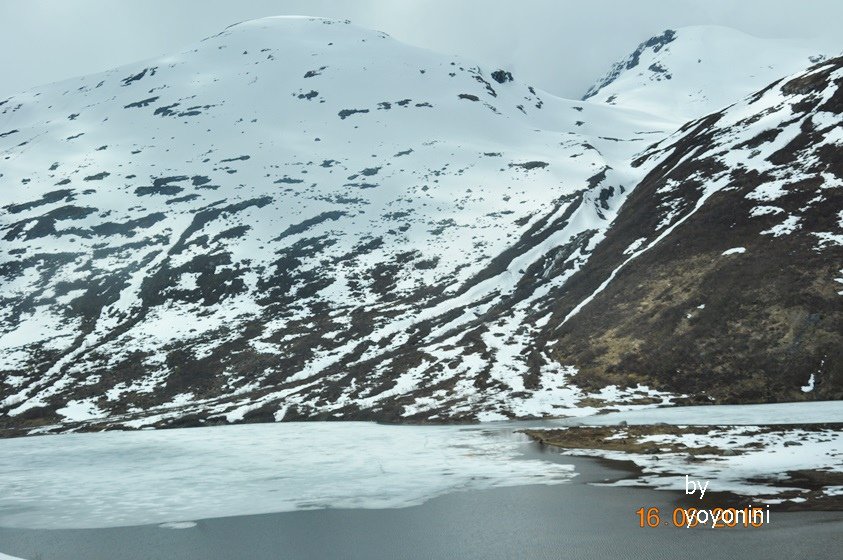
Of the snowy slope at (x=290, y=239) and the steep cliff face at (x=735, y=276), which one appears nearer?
the steep cliff face at (x=735, y=276)

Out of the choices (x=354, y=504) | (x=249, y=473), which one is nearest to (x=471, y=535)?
(x=354, y=504)

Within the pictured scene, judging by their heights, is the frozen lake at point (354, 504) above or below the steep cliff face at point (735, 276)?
below

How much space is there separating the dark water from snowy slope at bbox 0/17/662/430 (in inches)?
1205

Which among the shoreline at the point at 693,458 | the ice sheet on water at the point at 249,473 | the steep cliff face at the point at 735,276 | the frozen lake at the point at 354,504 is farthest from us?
the steep cliff face at the point at 735,276

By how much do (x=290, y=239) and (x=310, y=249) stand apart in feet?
20.7

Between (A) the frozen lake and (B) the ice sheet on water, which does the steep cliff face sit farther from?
(B) the ice sheet on water

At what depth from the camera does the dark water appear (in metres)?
13.4

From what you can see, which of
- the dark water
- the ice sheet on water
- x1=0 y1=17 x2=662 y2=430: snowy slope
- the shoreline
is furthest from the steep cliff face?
the dark water

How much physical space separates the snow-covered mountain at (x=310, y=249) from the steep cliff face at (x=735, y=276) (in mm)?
1454

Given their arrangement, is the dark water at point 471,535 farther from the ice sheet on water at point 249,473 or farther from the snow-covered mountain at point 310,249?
the snow-covered mountain at point 310,249

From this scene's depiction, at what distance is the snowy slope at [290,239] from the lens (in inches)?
2648
